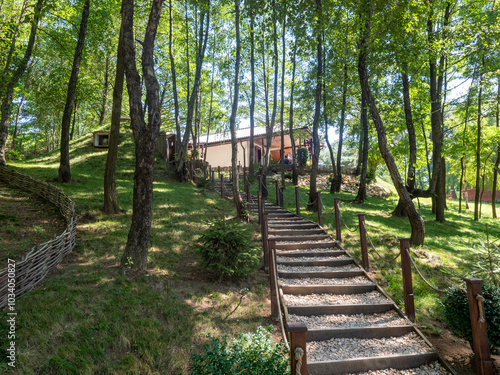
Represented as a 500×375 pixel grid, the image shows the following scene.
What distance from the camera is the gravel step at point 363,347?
4.12 meters

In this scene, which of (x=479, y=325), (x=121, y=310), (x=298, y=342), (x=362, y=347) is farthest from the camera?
(x=121, y=310)

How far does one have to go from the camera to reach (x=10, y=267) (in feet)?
12.9

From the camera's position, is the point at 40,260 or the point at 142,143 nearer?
the point at 40,260

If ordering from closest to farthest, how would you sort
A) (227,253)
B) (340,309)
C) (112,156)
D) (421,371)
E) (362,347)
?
(421,371)
(362,347)
(340,309)
(227,253)
(112,156)

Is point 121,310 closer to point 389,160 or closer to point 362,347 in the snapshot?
point 362,347

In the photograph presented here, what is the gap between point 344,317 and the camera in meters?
5.09

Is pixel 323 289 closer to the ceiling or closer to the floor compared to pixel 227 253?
closer to the floor

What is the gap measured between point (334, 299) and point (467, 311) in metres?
2.20

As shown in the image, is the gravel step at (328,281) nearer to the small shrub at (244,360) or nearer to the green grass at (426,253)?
the green grass at (426,253)

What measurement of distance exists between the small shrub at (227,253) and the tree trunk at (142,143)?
4.01 ft

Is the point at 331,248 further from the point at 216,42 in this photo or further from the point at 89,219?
the point at 216,42

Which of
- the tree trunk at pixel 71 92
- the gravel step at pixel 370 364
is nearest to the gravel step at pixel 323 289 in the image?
the gravel step at pixel 370 364

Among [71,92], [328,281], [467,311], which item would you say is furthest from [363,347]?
[71,92]

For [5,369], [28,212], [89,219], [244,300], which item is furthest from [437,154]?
[28,212]
